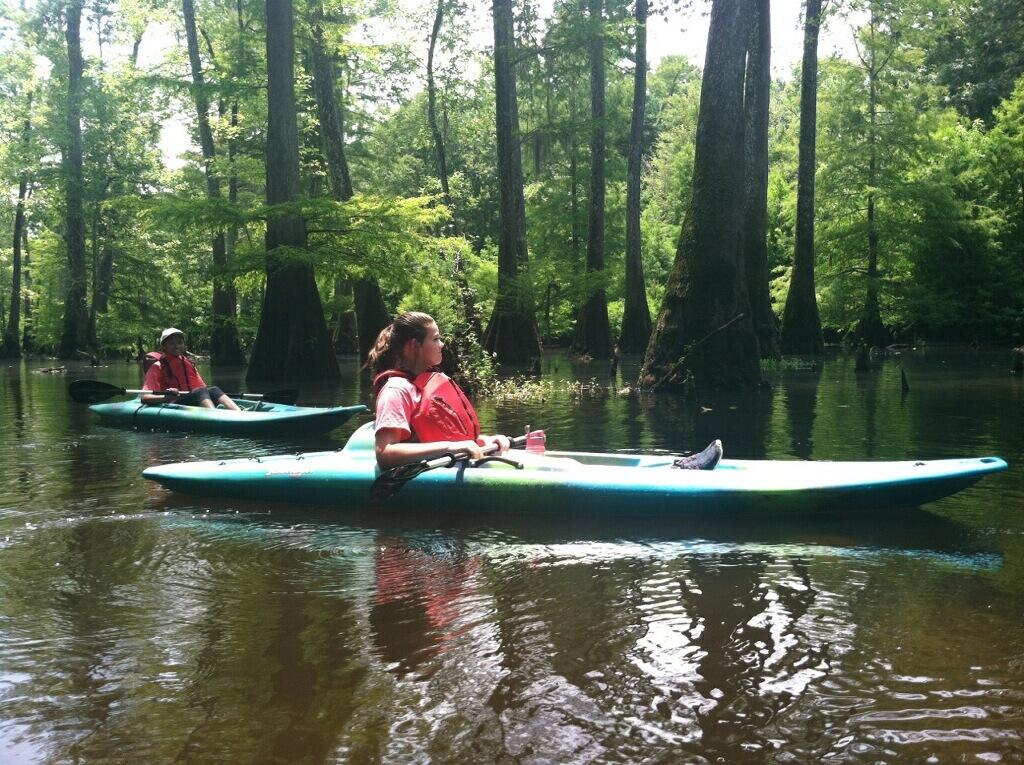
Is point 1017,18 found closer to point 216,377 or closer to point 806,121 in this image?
point 806,121

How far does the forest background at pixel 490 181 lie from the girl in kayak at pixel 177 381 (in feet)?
13.3

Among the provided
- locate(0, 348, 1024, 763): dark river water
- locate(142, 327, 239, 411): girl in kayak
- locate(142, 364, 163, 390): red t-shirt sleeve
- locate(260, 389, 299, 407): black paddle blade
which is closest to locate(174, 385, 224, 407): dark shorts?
locate(142, 327, 239, 411): girl in kayak

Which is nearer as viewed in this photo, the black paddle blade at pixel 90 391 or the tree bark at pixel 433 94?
the black paddle blade at pixel 90 391

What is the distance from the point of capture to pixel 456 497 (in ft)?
17.7

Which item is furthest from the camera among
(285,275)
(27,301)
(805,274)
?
(27,301)

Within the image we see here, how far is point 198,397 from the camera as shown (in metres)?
9.86

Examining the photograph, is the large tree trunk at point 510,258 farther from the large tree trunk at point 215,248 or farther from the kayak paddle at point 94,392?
the kayak paddle at point 94,392

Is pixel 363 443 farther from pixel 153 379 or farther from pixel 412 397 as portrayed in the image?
pixel 153 379

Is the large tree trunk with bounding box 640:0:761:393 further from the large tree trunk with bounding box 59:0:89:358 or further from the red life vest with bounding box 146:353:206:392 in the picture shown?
the large tree trunk with bounding box 59:0:89:358

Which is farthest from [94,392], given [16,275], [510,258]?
[16,275]

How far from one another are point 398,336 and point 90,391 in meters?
8.20

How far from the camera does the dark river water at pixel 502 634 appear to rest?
8.38ft

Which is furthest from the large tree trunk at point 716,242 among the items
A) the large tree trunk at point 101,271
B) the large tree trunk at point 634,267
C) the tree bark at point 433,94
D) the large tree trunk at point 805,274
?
the large tree trunk at point 101,271

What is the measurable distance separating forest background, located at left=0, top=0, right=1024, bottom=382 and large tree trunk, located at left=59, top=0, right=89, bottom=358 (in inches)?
3.3
